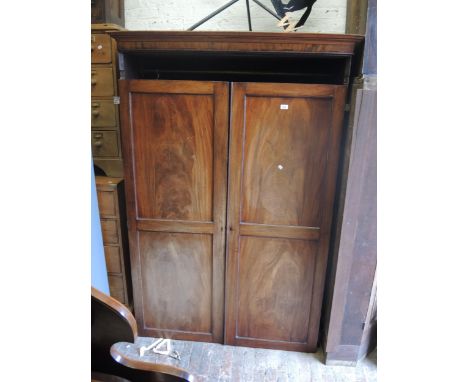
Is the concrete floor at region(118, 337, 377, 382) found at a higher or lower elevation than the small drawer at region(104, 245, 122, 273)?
lower

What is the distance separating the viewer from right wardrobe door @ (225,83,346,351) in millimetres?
1325

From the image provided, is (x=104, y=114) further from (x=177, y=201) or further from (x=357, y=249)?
(x=357, y=249)

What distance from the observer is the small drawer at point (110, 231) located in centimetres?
166

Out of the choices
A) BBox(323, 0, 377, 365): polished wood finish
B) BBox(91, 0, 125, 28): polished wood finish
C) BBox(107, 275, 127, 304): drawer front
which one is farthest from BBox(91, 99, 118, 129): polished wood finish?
BBox(323, 0, 377, 365): polished wood finish

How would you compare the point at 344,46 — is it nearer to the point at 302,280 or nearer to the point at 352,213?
the point at 352,213

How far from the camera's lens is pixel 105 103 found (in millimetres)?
1633

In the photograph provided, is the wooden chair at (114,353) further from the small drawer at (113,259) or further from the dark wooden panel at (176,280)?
the small drawer at (113,259)

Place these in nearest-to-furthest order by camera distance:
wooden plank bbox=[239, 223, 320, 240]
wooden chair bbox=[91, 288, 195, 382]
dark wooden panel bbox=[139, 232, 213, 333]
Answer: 1. wooden chair bbox=[91, 288, 195, 382]
2. wooden plank bbox=[239, 223, 320, 240]
3. dark wooden panel bbox=[139, 232, 213, 333]

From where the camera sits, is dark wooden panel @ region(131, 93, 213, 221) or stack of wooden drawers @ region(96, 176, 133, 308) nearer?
dark wooden panel @ region(131, 93, 213, 221)

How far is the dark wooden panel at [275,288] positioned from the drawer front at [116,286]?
0.73 m

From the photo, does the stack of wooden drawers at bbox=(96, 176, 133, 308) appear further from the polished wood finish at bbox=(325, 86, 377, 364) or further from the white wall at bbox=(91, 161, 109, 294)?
the polished wood finish at bbox=(325, 86, 377, 364)

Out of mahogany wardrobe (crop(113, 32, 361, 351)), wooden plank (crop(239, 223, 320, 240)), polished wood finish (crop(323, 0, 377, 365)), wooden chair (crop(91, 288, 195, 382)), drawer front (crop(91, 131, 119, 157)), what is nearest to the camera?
wooden chair (crop(91, 288, 195, 382))

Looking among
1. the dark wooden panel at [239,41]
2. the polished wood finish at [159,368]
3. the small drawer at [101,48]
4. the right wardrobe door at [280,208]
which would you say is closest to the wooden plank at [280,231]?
the right wardrobe door at [280,208]
